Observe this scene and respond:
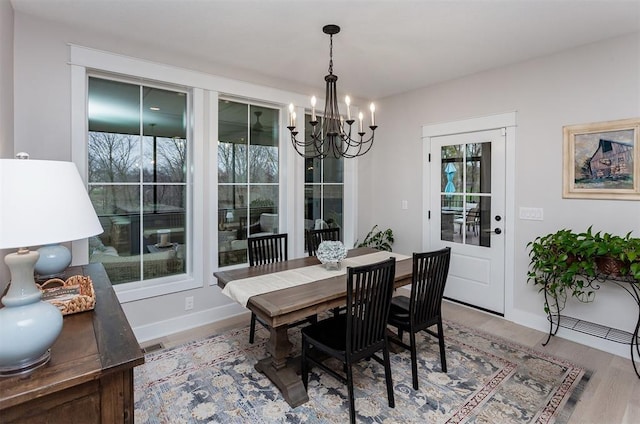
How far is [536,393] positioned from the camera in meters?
2.21

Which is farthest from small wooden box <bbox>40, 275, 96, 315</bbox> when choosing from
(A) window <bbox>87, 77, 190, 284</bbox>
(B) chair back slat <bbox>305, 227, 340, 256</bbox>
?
(B) chair back slat <bbox>305, 227, 340, 256</bbox>

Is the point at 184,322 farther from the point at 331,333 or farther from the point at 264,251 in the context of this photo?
the point at 331,333

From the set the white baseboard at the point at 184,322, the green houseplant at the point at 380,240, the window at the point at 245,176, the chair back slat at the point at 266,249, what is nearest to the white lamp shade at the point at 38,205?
the chair back slat at the point at 266,249

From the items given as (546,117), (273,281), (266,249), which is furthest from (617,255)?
(266,249)

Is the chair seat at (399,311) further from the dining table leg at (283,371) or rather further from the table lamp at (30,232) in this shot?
the table lamp at (30,232)

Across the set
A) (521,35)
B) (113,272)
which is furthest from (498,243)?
(113,272)

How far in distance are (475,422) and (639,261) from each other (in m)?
1.62

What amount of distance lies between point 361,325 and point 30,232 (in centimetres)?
159

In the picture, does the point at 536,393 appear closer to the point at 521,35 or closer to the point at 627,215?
the point at 627,215

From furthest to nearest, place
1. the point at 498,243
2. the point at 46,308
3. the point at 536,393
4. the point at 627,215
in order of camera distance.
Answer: the point at 498,243 < the point at 627,215 < the point at 536,393 < the point at 46,308

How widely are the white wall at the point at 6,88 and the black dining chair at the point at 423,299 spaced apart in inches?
93.7

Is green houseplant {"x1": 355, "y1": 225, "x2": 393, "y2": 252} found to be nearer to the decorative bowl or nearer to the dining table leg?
the decorative bowl

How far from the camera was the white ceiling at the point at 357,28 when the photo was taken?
2.28 m

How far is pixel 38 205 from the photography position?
0.93 meters
